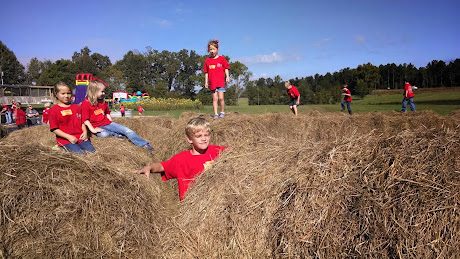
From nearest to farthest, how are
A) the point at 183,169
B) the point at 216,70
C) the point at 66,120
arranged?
the point at 183,169
the point at 66,120
the point at 216,70

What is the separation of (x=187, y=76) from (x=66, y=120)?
99.7 meters

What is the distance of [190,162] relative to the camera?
14.6 feet

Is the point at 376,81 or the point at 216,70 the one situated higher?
the point at 376,81

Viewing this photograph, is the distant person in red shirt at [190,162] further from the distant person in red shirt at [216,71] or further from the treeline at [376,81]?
the treeline at [376,81]

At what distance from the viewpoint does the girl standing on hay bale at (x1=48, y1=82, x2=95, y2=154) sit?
6230mm

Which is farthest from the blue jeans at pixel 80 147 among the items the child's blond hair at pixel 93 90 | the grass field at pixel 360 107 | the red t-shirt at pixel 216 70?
the grass field at pixel 360 107

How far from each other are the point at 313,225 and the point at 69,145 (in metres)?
5.45

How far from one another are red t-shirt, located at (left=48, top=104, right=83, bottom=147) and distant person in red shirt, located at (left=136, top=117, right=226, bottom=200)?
318 centimetres

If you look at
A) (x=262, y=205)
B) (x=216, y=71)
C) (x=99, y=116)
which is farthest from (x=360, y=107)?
(x=262, y=205)

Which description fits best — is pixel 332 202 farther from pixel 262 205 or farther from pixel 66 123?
pixel 66 123

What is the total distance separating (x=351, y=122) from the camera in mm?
11875

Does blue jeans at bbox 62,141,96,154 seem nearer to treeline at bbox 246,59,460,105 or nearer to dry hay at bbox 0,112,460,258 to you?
dry hay at bbox 0,112,460,258

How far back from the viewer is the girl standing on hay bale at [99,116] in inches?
324

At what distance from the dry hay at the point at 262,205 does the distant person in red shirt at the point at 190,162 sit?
1.34ft
